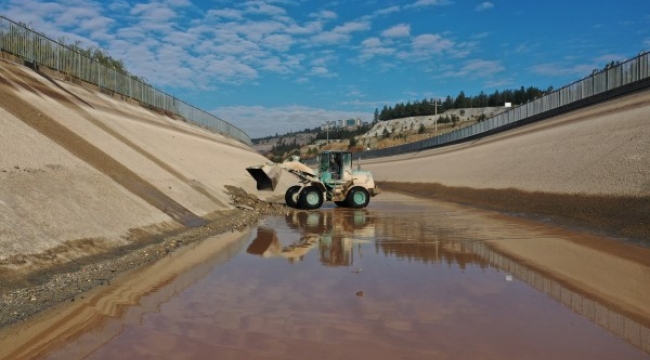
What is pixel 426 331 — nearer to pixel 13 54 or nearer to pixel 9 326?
pixel 9 326

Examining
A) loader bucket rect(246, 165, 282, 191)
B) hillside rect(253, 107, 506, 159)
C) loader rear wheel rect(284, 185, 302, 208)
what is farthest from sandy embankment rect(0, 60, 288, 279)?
hillside rect(253, 107, 506, 159)

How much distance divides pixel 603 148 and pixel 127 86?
3088cm

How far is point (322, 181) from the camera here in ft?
93.9

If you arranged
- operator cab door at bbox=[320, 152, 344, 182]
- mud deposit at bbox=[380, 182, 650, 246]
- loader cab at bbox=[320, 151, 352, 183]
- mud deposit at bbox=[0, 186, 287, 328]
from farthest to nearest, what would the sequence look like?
1. operator cab door at bbox=[320, 152, 344, 182]
2. loader cab at bbox=[320, 151, 352, 183]
3. mud deposit at bbox=[380, 182, 650, 246]
4. mud deposit at bbox=[0, 186, 287, 328]

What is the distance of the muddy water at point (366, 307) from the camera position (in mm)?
6344

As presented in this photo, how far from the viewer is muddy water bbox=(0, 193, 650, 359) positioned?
634 centimetres

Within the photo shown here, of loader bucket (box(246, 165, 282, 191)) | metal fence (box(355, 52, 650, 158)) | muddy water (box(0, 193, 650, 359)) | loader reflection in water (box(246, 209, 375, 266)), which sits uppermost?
metal fence (box(355, 52, 650, 158))

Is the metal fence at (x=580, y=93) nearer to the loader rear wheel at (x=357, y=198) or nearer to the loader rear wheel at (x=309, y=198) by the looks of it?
the loader rear wheel at (x=357, y=198)

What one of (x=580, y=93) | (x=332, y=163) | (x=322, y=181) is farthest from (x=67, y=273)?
(x=580, y=93)

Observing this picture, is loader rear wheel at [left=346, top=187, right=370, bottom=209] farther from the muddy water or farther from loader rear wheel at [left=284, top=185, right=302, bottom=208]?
the muddy water

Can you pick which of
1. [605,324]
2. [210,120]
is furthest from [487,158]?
[605,324]

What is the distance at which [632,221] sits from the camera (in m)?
16.7

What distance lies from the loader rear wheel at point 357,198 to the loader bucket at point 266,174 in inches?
151

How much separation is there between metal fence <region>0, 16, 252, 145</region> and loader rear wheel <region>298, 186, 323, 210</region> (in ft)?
48.9
